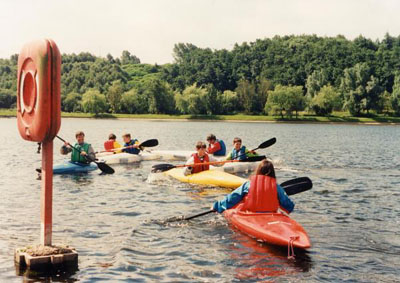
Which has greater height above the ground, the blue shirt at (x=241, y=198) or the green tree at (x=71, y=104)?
the green tree at (x=71, y=104)

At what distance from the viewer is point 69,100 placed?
361 ft

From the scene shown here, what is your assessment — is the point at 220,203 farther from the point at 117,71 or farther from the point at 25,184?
the point at 117,71

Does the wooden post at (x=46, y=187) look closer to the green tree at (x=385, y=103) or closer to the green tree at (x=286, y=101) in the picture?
the green tree at (x=286, y=101)

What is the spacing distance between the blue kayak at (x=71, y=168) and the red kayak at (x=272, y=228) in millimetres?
8901

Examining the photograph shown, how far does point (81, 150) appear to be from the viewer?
16.6 m

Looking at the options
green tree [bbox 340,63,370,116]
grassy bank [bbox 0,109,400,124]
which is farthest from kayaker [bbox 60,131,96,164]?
green tree [bbox 340,63,370,116]

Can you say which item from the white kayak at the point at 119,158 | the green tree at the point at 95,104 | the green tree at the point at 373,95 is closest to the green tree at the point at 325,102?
the green tree at the point at 373,95

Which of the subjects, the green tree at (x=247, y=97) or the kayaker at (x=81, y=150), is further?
the green tree at (x=247, y=97)

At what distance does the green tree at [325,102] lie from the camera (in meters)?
89.3

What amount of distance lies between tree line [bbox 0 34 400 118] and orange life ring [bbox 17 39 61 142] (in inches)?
3397

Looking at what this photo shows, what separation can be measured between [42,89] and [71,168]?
436 inches

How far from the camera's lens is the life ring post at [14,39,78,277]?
20.5 ft

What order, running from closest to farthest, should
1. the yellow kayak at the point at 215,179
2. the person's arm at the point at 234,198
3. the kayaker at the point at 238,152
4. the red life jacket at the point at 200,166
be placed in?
the person's arm at the point at 234,198 → the yellow kayak at the point at 215,179 → the red life jacket at the point at 200,166 → the kayaker at the point at 238,152

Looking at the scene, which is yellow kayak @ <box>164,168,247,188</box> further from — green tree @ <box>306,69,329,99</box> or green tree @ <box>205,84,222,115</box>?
green tree @ <box>306,69,329,99</box>
